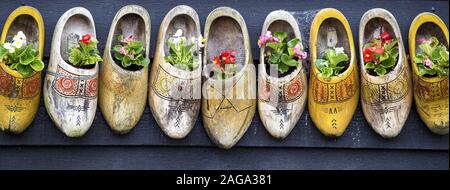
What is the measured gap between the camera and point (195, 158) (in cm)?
269

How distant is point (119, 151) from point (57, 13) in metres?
0.63

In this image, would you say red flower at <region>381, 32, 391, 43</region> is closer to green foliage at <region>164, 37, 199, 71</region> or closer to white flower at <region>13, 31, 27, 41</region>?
green foliage at <region>164, 37, 199, 71</region>

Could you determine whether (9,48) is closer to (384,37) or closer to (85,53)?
(85,53)

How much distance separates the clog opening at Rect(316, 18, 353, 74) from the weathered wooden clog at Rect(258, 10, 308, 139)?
0.69 ft

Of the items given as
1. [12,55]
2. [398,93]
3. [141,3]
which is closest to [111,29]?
[141,3]

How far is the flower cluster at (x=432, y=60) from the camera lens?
265 centimetres

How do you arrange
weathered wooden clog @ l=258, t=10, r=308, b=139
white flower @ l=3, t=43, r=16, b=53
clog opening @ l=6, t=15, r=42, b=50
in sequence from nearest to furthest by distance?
white flower @ l=3, t=43, r=16, b=53
weathered wooden clog @ l=258, t=10, r=308, b=139
clog opening @ l=6, t=15, r=42, b=50

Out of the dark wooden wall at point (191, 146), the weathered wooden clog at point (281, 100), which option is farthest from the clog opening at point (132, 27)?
the weathered wooden clog at point (281, 100)

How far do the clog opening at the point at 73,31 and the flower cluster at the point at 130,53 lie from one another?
167 millimetres

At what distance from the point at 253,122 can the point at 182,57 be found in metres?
0.38

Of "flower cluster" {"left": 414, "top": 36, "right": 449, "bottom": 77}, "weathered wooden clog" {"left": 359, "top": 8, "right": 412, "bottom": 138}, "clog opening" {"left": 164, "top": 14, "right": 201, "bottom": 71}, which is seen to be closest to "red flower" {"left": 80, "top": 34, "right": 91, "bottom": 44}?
"clog opening" {"left": 164, "top": 14, "right": 201, "bottom": 71}

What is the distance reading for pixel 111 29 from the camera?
2.71 metres

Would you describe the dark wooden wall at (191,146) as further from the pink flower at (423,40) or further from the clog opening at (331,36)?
the pink flower at (423,40)

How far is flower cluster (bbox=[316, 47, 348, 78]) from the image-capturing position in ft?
8.61
